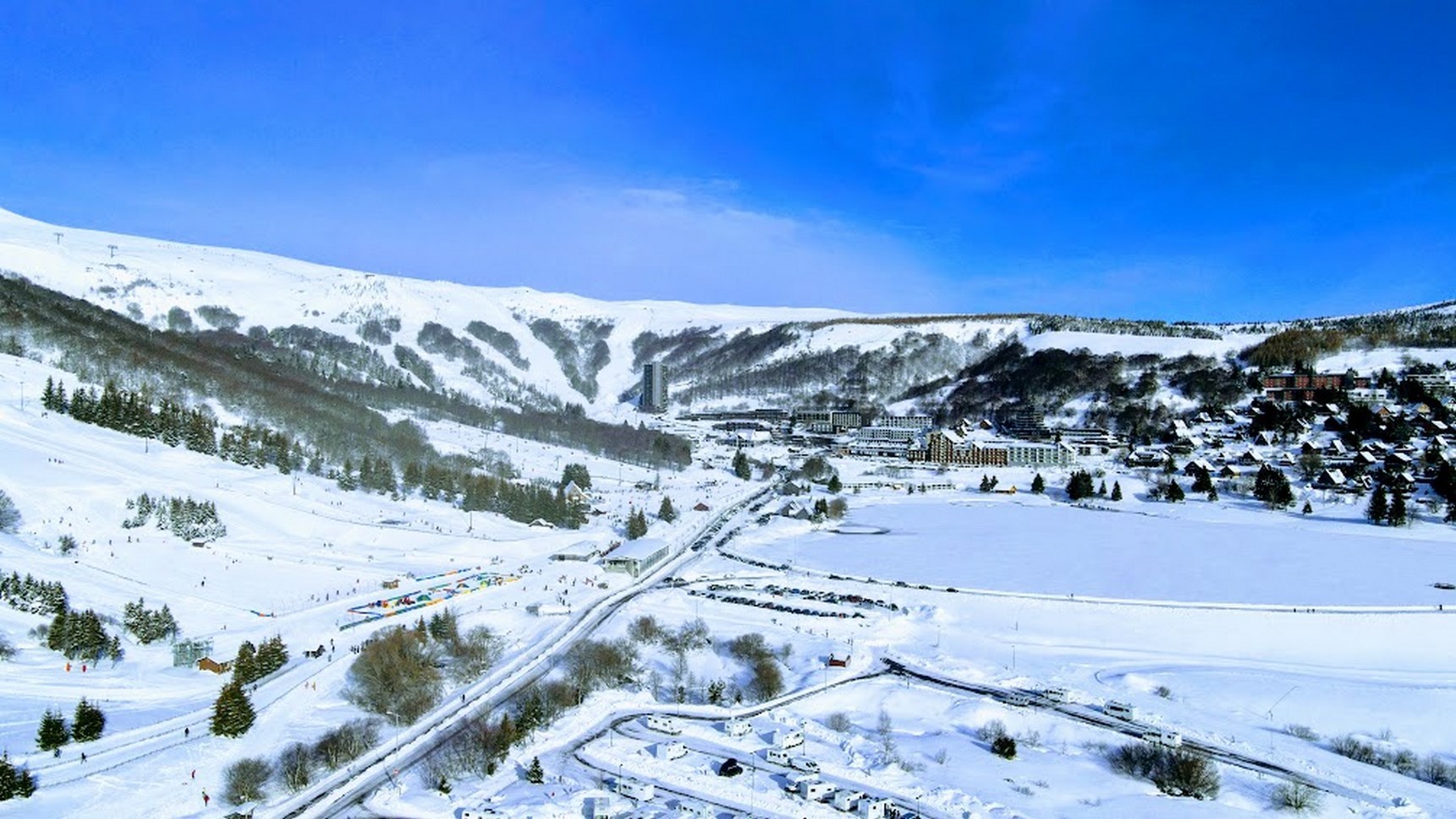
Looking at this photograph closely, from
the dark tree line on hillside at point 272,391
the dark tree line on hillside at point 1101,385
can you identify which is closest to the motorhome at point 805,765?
the dark tree line on hillside at point 272,391

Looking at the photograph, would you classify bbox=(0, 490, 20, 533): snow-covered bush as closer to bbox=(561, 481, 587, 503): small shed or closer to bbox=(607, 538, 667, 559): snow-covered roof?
bbox=(607, 538, 667, 559): snow-covered roof

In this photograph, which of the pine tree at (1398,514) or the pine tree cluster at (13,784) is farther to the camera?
the pine tree at (1398,514)

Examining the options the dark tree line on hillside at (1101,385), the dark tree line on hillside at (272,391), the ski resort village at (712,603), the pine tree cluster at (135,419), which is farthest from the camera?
the dark tree line on hillside at (1101,385)

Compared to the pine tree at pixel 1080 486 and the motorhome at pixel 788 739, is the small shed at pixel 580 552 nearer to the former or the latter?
the motorhome at pixel 788 739

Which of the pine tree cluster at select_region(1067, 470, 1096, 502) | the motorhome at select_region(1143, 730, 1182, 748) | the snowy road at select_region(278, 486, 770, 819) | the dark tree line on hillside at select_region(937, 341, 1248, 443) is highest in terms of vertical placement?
the dark tree line on hillside at select_region(937, 341, 1248, 443)

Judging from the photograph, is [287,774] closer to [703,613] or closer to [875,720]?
[875,720]

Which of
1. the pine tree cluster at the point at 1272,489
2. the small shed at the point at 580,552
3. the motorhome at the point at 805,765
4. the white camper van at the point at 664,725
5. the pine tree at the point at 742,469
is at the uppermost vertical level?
the pine tree cluster at the point at 1272,489

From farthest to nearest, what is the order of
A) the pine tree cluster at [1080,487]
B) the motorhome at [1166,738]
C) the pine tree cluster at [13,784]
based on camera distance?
the pine tree cluster at [1080,487] < the motorhome at [1166,738] < the pine tree cluster at [13,784]

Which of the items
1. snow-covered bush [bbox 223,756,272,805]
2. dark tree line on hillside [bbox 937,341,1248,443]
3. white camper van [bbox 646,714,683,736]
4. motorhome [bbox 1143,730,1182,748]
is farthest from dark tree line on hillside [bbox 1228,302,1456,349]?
snow-covered bush [bbox 223,756,272,805]
